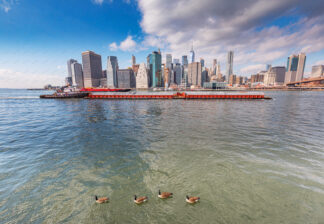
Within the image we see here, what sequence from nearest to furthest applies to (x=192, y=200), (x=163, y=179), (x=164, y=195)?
(x=192, y=200) → (x=164, y=195) → (x=163, y=179)

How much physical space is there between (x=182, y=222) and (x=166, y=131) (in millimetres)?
11599

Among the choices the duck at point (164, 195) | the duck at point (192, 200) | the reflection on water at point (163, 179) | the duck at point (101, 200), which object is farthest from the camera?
the duck at point (164, 195)

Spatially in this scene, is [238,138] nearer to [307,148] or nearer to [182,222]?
[307,148]

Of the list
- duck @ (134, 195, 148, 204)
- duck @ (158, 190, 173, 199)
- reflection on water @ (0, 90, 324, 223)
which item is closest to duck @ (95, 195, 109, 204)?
reflection on water @ (0, 90, 324, 223)

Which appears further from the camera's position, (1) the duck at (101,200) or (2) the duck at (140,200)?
(1) the duck at (101,200)

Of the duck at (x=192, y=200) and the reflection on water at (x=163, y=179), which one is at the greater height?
the duck at (x=192, y=200)

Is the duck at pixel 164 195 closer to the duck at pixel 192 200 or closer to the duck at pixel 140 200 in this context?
the duck at pixel 140 200

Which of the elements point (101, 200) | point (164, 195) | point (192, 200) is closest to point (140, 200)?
point (164, 195)

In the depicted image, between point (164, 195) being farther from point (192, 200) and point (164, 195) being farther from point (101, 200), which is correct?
point (101, 200)

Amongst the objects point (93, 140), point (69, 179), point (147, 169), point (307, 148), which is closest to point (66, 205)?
point (69, 179)

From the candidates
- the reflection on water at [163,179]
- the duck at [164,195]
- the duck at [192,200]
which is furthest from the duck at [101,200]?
the duck at [192,200]

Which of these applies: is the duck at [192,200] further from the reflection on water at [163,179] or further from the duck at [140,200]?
the duck at [140,200]

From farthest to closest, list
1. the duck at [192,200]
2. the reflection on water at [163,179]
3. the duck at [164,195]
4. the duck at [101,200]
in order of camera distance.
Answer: the duck at [164,195], the duck at [101,200], the duck at [192,200], the reflection on water at [163,179]

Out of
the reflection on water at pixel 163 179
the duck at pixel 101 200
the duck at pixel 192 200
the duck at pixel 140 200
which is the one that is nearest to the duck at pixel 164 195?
the reflection on water at pixel 163 179
